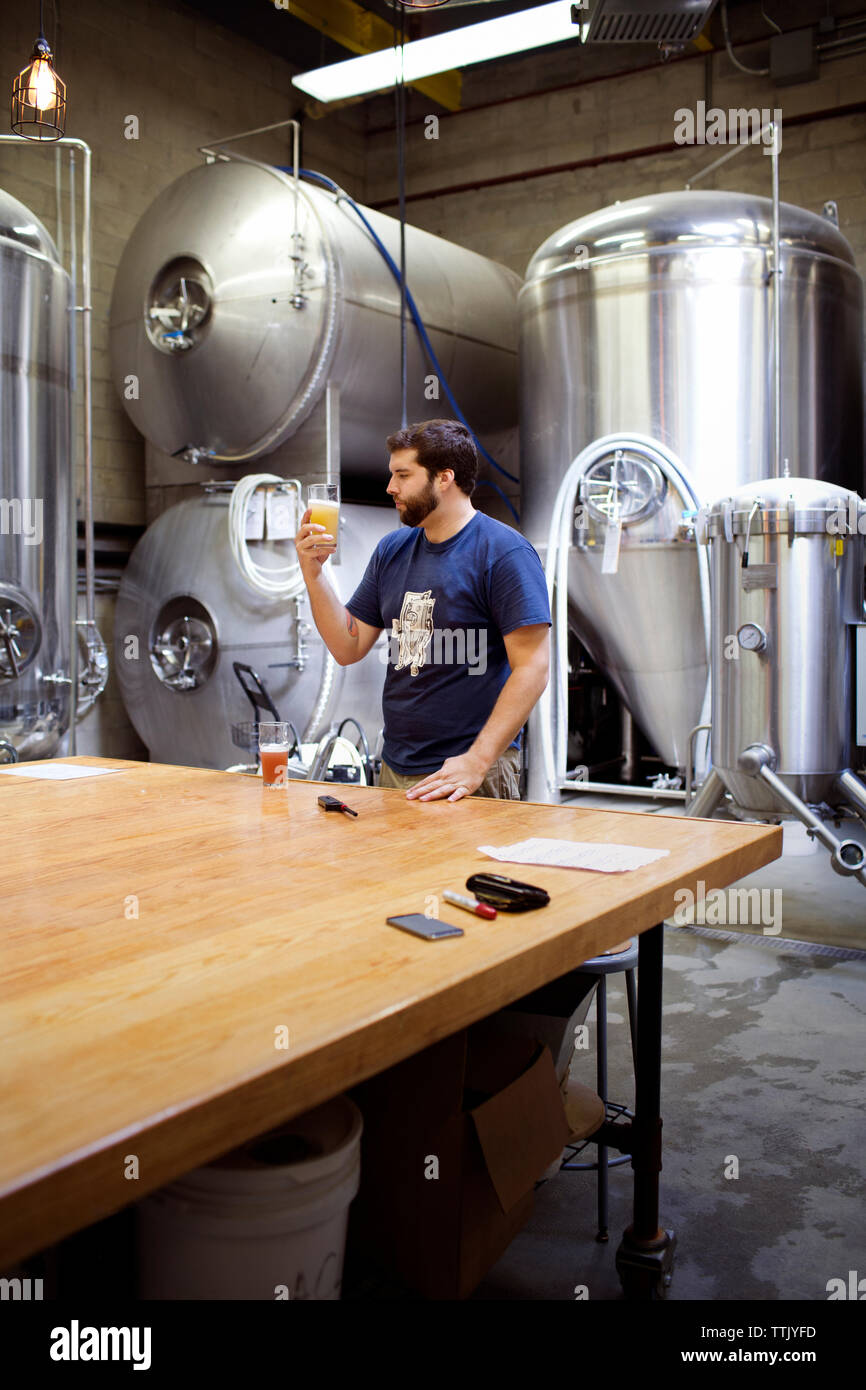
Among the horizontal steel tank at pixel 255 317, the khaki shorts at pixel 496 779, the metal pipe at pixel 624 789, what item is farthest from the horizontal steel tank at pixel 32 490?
the metal pipe at pixel 624 789

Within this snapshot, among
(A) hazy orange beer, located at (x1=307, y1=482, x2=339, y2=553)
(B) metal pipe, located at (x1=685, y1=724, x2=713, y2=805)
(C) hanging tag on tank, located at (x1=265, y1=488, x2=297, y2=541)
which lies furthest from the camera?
(C) hanging tag on tank, located at (x1=265, y1=488, x2=297, y2=541)

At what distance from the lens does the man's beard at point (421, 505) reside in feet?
9.95

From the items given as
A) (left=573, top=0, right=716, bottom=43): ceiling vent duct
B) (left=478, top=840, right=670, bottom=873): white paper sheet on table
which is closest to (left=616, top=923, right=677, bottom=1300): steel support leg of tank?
(left=478, top=840, right=670, bottom=873): white paper sheet on table

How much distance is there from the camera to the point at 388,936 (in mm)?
1375

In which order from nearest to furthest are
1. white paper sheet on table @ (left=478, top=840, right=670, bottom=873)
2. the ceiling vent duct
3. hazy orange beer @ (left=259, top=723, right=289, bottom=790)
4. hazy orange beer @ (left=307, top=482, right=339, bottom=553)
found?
white paper sheet on table @ (left=478, top=840, right=670, bottom=873) → hazy orange beer @ (left=259, top=723, right=289, bottom=790) → hazy orange beer @ (left=307, top=482, right=339, bottom=553) → the ceiling vent duct

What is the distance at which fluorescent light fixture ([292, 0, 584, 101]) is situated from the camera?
5621mm

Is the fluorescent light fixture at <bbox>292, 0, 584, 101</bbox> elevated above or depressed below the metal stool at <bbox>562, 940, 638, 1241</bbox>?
above

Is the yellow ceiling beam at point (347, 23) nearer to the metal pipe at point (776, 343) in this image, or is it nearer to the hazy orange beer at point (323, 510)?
the metal pipe at point (776, 343)

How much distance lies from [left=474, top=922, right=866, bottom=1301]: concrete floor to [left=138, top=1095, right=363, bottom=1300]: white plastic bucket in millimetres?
936

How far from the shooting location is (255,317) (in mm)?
5289

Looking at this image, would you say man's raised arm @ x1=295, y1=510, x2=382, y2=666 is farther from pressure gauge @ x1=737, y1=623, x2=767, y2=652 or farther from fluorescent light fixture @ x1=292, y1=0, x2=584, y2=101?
fluorescent light fixture @ x1=292, y1=0, x2=584, y2=101

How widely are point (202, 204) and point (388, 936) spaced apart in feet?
16.4

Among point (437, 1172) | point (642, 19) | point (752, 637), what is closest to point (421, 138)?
point (642, 19)
